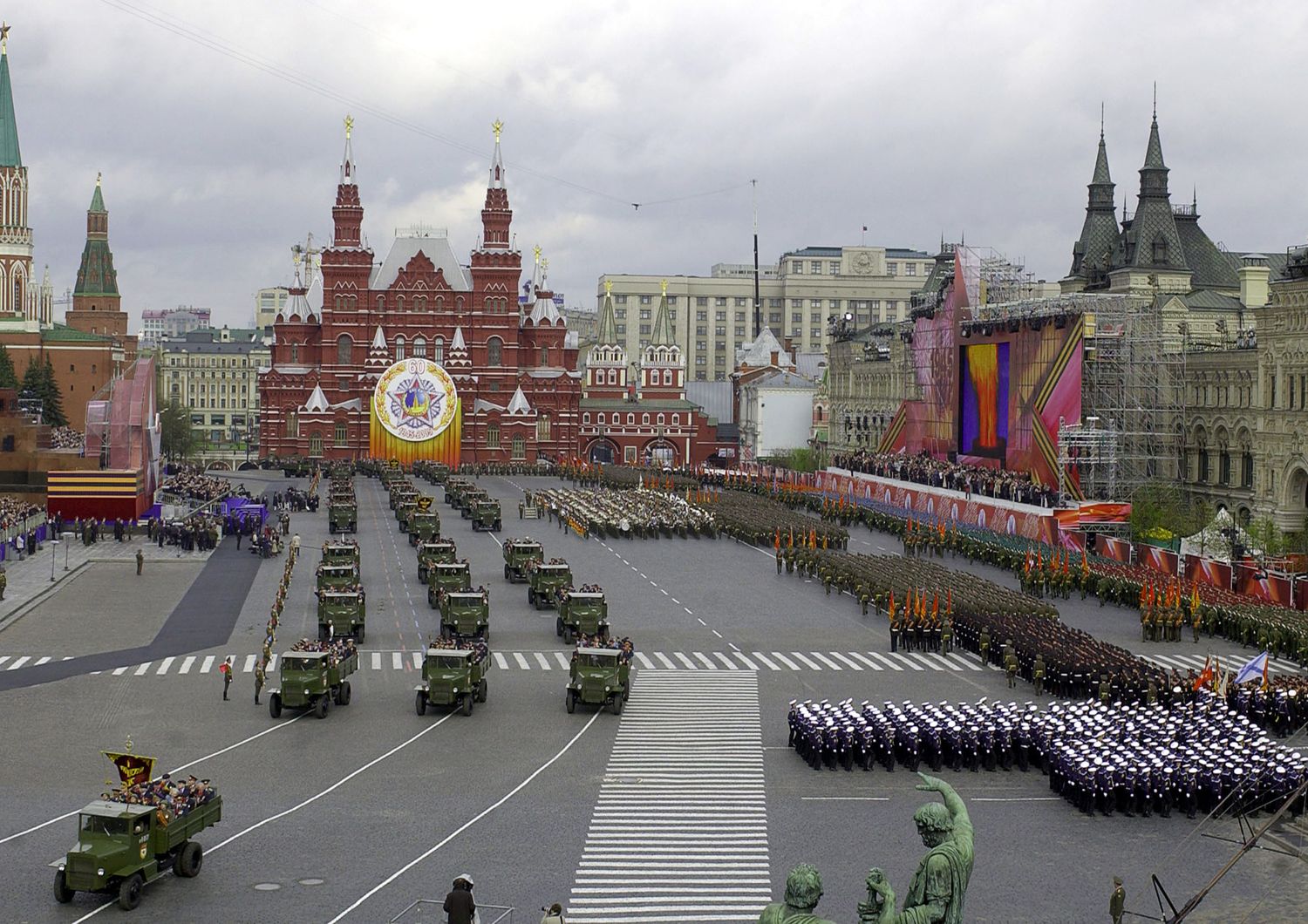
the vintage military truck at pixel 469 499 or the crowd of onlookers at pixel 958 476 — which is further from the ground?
the crowd of onlookers at pixel 958 476

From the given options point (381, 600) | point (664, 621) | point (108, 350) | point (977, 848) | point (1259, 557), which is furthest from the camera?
point (108, 350)

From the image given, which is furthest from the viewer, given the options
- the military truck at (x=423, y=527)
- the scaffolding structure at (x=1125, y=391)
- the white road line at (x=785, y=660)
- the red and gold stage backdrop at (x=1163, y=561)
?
the scaffolding structure at (x=1125, y=391)

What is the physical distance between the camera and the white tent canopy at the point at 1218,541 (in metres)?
56.9

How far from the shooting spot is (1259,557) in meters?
55.8

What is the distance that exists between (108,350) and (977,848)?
109m

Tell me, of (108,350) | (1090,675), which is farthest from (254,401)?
(1090,675)

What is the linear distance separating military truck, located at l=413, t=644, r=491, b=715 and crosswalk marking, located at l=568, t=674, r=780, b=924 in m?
3.25

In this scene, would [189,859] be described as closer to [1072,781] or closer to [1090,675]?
[1072,781]

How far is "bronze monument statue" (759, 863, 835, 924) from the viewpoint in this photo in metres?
11.4

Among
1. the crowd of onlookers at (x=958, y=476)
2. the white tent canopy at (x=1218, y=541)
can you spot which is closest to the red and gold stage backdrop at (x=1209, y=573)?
the white tent canopy at (x=1218, y=541)

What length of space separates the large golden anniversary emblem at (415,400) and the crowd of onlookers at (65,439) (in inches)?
923

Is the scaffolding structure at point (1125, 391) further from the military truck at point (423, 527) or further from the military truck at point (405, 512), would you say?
the military truck at point (405, 512)

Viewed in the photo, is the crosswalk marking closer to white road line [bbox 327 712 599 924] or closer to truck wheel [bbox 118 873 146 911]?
white road line [bbox 327 712 599 924]

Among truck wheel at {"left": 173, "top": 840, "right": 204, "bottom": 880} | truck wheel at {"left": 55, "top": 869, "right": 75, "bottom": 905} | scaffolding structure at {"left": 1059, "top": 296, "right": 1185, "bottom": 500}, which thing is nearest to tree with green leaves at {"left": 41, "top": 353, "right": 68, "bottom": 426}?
scaffolding structure at {"left": 1059, "top": 296, "right": 1185, "bottom": 500}
